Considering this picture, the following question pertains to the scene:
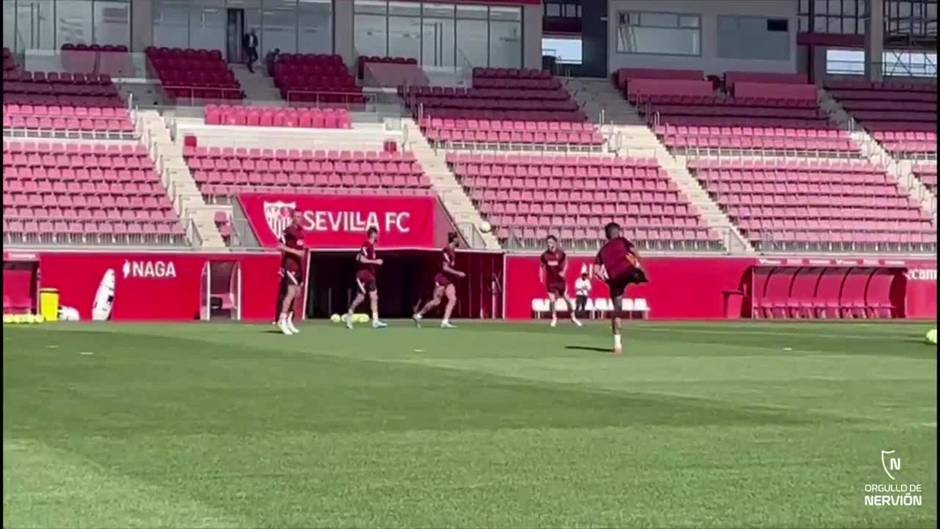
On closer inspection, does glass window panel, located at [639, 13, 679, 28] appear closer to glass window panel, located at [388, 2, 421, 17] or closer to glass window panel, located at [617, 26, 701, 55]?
glass window panel, located at [617, 26, 701, 55]

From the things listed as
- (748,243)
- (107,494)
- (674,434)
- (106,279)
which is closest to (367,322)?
(106,279)

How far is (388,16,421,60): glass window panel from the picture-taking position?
175ft

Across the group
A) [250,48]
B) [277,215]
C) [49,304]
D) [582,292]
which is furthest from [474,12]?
[49,304]

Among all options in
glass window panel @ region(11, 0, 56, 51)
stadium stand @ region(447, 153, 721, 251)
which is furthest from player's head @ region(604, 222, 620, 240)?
glass window panel @ region(11, 0, 56, 51)

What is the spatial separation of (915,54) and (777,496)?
59416 mm

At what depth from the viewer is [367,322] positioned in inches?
1268

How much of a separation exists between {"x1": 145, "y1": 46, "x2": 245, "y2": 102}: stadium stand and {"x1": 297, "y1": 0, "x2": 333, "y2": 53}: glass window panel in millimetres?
3593

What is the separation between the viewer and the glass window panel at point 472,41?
54500 mm

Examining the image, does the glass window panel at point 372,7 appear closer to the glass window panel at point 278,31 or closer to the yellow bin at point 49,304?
Answer: the glass window panel at point 278,31

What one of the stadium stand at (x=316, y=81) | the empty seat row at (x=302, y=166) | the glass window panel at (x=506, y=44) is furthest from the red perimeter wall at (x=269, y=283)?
the glass window panel at (x=506, y=44)

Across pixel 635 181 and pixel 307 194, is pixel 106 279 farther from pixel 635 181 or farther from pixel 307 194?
pixel 635 181

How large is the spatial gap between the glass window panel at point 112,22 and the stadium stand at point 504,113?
8901 millimetres

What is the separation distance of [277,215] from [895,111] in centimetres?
2535

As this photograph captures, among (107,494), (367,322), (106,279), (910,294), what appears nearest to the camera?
(107,494)
